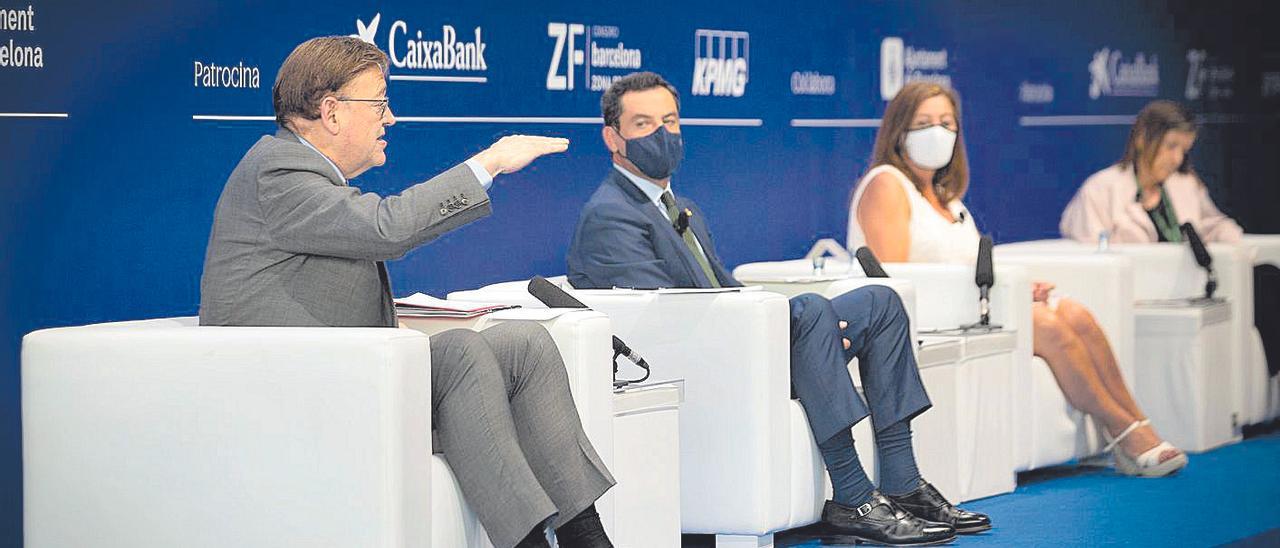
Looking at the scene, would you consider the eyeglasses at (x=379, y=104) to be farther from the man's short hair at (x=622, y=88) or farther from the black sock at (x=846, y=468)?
the black sock at (x=846, y=468)

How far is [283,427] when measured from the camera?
4.03m

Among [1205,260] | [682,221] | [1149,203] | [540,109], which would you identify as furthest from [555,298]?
[1149,203]

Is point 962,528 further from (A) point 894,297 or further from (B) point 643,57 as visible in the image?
(B) point 643,57

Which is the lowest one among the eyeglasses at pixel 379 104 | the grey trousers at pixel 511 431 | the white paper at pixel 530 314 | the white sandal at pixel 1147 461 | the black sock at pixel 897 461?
the white sandal at pixel 1147 461

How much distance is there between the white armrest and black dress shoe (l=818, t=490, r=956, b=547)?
164 centimetres

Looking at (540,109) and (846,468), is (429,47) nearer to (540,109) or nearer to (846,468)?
(540,109)

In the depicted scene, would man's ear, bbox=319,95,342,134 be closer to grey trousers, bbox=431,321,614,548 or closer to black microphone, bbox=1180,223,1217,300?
grey trousers, bbox=431,321,614,548

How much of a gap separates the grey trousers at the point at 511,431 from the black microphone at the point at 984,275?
2418 mm

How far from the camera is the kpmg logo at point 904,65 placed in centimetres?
830

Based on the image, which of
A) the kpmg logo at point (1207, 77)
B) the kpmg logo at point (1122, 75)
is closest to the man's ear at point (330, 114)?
the kpmg logo at point (1122, 75)

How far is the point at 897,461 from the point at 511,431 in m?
1.69

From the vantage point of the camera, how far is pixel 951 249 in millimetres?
6801

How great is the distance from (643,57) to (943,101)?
102 centimetres

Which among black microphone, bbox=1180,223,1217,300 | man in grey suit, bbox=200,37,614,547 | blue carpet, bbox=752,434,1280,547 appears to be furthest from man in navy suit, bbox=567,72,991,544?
black microphone, bbox=1180,223,1217,300
